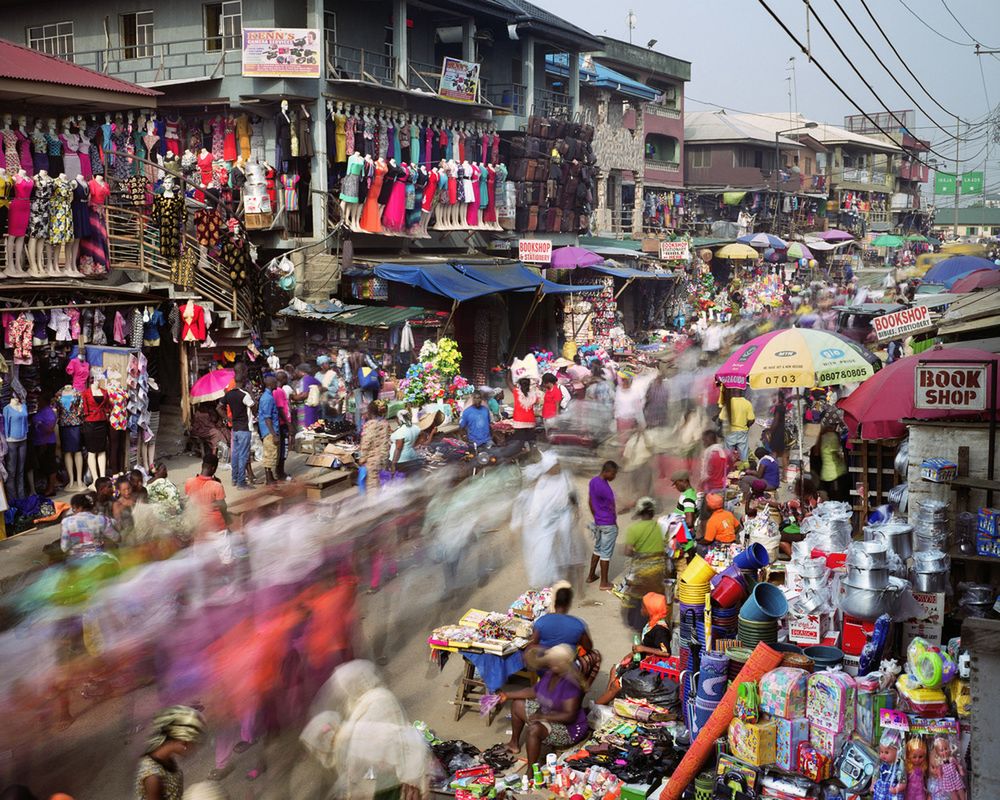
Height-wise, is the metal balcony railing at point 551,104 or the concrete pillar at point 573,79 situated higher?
the concrete pillar at point 573,79

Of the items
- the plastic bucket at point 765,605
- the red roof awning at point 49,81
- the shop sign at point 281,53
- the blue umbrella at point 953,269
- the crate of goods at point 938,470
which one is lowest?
the plastic bucket at point 765,605

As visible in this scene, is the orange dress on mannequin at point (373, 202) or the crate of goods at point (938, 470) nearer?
the crate of goods at point (938, 470)

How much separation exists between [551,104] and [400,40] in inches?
323

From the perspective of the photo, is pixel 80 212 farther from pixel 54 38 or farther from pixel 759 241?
pixel 759 241

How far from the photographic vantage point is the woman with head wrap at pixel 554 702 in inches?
320

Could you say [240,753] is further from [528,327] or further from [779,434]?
[528,327]

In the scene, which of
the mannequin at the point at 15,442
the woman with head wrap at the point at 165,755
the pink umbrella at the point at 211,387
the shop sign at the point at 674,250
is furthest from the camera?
the shop sign at the point at 674,250

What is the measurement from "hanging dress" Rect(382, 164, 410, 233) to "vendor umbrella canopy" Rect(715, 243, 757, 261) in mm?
22266

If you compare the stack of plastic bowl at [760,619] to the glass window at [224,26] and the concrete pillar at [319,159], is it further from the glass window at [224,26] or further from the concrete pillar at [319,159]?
the glass window at [224,26]

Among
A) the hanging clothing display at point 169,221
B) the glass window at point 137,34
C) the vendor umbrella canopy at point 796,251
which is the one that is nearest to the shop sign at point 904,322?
the hanging clothing display at point 169,221

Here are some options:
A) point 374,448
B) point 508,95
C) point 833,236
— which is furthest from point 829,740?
point 833,236

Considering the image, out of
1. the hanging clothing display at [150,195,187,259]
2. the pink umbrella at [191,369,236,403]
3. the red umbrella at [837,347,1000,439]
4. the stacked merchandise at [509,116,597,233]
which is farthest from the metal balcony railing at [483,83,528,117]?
the red umbrella at [837,347,1000,439]

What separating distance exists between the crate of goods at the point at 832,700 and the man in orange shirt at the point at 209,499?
239 inches

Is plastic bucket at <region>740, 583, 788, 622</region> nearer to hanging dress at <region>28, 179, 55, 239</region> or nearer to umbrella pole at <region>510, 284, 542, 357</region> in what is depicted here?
hanging dress at <region>28, 179, 55, 239</region>
